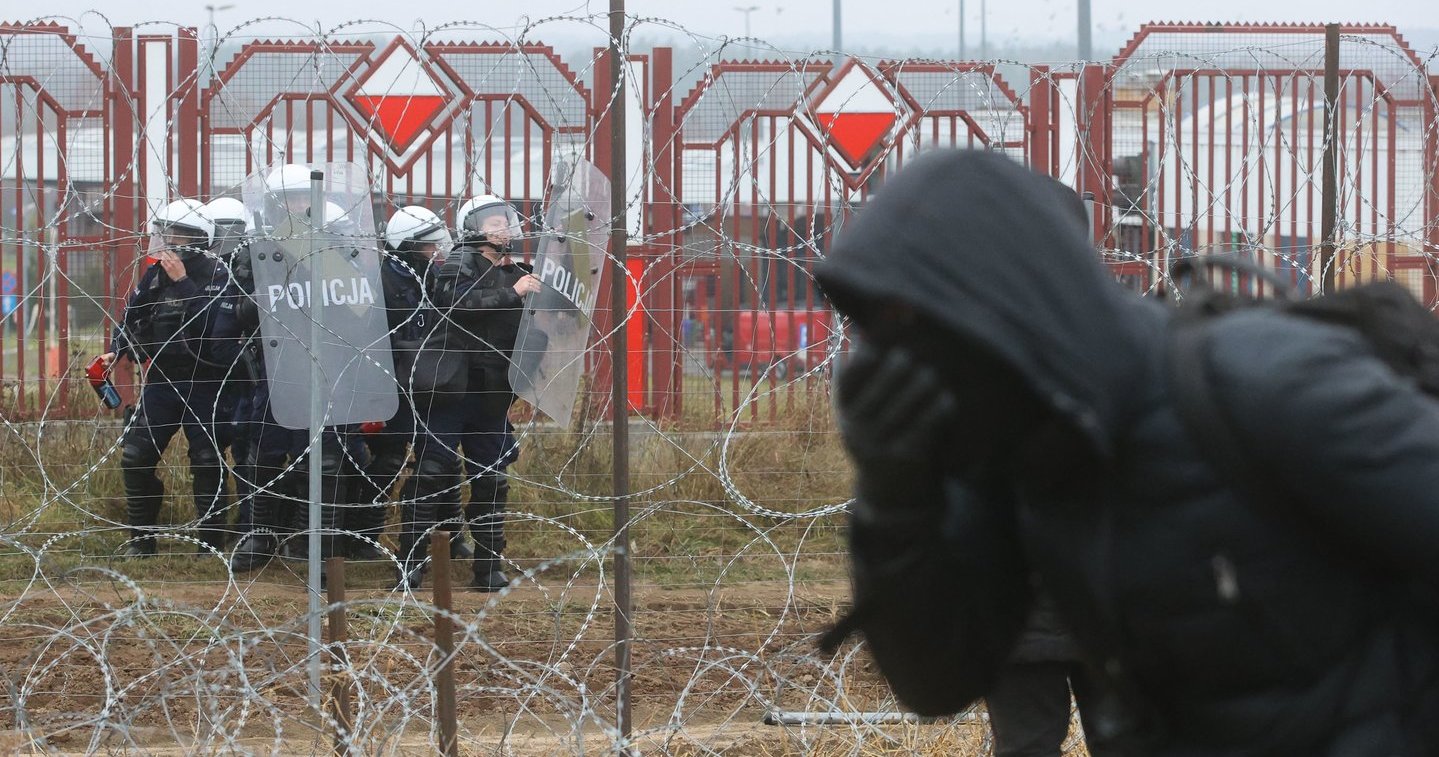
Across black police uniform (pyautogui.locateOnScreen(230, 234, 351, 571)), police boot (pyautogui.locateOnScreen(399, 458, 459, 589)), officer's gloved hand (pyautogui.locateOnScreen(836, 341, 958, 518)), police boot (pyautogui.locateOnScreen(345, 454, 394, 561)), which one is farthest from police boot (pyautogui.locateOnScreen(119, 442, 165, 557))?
officer's gloved hand (pyautogui.locateOnScreen(836, 341, 958, 518))

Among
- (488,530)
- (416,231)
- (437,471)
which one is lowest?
(488,530)

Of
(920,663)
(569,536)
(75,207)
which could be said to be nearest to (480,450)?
(569,536)

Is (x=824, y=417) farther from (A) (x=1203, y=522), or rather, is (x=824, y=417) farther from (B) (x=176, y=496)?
(A) (x=1203, y=522)

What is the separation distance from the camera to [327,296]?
586 cm

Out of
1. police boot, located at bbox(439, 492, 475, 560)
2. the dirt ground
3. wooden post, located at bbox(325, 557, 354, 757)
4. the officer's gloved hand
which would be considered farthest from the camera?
police boot, located at bbox(439, 492, 475, 560)

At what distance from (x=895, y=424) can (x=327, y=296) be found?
186 inches

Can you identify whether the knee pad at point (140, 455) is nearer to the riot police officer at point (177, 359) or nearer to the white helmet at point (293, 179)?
the riot police officer at point (177, 359)

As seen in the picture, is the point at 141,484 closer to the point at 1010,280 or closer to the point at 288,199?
the point at 288,199

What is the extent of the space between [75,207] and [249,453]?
355 cm

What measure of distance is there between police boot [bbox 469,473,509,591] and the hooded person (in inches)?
192

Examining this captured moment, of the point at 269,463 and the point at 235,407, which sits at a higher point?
the point at 235,407

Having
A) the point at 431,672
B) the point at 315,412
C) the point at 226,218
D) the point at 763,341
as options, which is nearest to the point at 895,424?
the point at 431,672

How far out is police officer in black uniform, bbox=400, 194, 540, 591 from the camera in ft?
21.5

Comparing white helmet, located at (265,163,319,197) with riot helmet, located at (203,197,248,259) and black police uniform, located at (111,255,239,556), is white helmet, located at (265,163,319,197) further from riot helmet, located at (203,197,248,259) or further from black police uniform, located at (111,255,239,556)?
black police uniform, located at (111,255,239,556)
